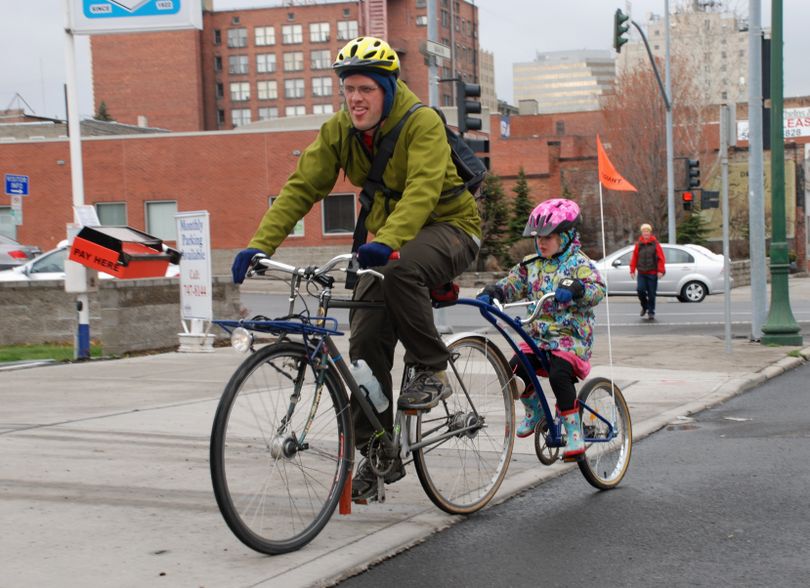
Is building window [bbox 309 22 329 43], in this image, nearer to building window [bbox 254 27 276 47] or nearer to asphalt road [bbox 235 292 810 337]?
building window [bbox 254 27 276 47]

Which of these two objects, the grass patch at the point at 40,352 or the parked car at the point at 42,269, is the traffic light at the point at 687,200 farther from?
the grass patch at the point at 40,352

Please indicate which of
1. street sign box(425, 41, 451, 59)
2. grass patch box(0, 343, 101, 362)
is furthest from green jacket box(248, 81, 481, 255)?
street sign box(425, 41, 451, 59)

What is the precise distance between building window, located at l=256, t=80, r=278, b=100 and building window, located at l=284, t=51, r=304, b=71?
223 centimetres

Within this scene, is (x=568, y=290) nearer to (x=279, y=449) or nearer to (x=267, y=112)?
(x=279, y=449)

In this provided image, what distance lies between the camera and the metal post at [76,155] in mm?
12680

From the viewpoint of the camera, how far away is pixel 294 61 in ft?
397

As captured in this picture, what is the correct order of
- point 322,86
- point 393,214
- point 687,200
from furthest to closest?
point 322,86 < point 687,200 < point 393,214

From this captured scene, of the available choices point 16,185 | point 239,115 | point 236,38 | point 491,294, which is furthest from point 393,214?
point 239,115

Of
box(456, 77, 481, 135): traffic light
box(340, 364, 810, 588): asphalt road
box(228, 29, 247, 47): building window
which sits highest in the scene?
box(228, 29, 247, 47): building window

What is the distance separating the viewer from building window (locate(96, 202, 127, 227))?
47188 mm

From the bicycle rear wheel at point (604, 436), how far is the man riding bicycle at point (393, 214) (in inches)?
45.8

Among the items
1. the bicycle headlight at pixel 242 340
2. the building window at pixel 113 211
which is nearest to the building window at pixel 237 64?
the building window at pixel 113 211

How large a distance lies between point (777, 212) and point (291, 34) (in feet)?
358

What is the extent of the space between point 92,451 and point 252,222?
4064cm
